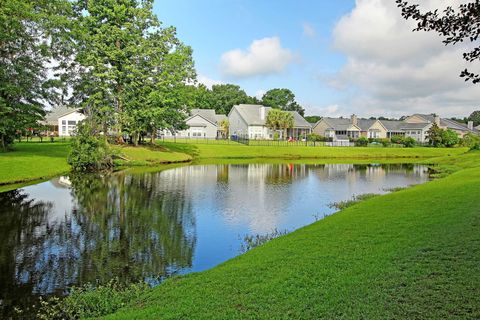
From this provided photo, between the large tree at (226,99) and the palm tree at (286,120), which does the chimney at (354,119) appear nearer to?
the palm tree at (286,120)

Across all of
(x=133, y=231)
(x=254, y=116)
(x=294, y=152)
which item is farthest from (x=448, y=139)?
(x=133, y=231)

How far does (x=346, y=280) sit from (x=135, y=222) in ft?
38.3

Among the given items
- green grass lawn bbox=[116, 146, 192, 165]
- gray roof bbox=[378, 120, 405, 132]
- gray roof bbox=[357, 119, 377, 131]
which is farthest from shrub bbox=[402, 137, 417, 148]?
green grass lawn bbox=[116, 146, 192, 165]

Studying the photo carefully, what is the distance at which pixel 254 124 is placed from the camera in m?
88.9

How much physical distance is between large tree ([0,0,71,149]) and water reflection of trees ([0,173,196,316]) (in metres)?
12.3

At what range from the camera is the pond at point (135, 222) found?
11375 millimetres

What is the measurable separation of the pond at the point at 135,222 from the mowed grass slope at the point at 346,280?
2.77 metres

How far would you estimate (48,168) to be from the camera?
3362cm

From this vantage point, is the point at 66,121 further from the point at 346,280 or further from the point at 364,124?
the point at 346,280

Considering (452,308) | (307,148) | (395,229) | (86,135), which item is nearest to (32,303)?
(452,308)

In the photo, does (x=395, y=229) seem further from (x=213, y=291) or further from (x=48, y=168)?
(x=48, y=168)

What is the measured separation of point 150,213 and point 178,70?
125 feet

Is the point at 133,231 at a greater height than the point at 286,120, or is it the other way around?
the point at 286,120

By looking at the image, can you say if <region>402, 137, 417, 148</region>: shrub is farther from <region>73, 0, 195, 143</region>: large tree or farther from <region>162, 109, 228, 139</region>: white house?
<region>73, 0, 195, 143</region>: large tree
